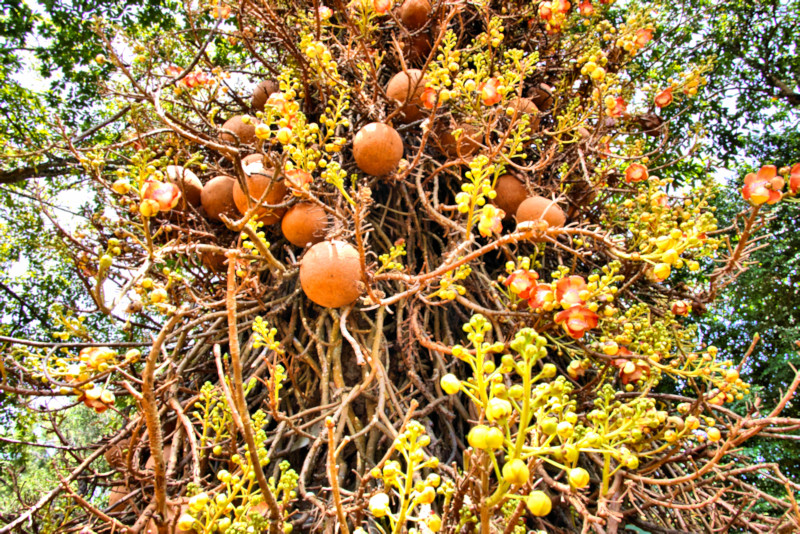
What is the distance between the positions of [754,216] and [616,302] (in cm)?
71

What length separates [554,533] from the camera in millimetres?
1180

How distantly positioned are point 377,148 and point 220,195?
56 centimetres

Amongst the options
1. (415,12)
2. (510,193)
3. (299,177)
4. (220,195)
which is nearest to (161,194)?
(299,177)

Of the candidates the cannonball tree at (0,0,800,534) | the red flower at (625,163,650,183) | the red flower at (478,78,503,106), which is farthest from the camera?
the red flower at (625,163,650,183)

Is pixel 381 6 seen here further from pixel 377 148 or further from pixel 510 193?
pixel 510 193

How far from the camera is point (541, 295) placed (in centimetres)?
103

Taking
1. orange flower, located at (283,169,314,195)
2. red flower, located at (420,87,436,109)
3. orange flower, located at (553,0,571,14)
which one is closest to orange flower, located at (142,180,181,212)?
orange flower, located at (283,169,314,195)

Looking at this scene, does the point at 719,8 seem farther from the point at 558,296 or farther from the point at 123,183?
the point at 123,183

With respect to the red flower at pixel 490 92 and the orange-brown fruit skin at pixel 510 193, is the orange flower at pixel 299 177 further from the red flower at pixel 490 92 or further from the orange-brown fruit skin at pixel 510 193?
the orange-brown fruit skin at pixel 510 193

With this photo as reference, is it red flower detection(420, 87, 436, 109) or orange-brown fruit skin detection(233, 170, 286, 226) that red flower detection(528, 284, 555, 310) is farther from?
orange-brown fruit skin detection(233, 170, 286, 226)

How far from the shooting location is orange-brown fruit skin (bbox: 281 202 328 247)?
1358 mm

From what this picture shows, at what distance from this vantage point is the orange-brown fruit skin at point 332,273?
1201 mm

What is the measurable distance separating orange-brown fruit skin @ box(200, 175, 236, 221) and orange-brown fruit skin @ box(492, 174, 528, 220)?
2.98 feet

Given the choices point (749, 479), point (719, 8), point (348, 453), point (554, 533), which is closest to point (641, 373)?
point (554, 533)
